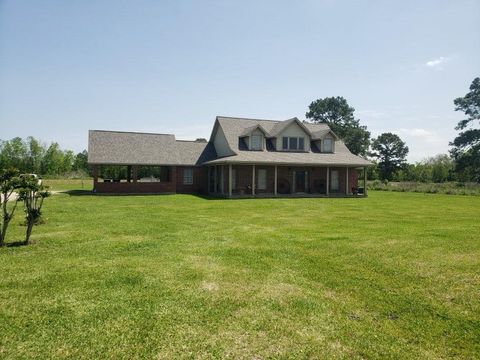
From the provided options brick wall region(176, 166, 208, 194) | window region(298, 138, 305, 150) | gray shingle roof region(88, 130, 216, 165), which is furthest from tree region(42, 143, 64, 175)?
window region(298, 138, 305, 150)

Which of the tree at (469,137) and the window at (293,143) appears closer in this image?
the window at (293,143)

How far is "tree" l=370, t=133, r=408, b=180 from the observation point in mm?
72062

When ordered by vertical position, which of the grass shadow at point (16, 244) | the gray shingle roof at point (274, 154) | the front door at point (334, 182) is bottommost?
the grass shadow at point (16, 244)

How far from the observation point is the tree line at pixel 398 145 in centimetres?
5147

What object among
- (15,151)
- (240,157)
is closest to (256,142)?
(240,157)

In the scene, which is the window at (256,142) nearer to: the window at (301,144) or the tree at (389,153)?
the window at (301,144)

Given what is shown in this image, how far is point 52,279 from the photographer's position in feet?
19.9

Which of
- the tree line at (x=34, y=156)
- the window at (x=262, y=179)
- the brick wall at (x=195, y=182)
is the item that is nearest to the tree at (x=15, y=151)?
the tree line at (x=34, y=156)

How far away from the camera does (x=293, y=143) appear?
30766 mm

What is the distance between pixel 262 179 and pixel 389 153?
54456mm

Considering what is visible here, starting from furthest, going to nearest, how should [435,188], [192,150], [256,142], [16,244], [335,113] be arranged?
1. [335,113]
2. [435,188]
3. [192,150]
4. [256,142]
5. [16,244]

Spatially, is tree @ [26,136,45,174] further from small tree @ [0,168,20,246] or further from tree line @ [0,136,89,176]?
small tree @ [0,168,20,246]

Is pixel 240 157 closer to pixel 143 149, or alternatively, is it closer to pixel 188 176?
pixel 188 176

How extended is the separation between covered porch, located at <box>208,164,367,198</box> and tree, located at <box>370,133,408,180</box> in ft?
151
